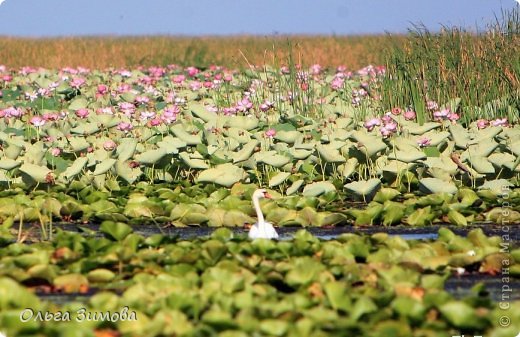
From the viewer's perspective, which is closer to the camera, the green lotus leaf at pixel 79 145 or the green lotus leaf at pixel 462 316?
the green lotus leaf at pixel 462 316

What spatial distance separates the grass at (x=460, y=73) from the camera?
416 inches

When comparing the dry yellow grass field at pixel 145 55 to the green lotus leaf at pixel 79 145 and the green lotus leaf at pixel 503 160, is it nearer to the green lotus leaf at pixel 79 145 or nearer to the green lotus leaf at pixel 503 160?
the green lotus leaf at pixel 79 145

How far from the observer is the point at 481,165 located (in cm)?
773

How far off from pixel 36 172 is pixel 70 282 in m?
2.92

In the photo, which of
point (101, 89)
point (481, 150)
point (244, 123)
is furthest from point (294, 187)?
point (101, 89)

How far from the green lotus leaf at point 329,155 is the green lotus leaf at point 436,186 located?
703mm

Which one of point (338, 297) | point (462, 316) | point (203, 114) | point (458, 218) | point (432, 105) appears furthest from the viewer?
point (432, 105)

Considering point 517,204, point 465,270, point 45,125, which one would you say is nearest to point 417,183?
point 517,204

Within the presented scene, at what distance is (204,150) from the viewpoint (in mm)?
8422

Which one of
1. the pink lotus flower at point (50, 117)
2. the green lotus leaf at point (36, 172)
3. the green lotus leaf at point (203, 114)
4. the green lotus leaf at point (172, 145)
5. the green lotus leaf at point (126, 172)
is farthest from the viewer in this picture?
the green lotus leaf at point (203, 114)

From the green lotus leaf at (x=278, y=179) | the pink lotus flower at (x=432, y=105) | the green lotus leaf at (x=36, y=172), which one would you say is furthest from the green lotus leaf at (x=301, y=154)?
the pink lotus flower at (x=432, y=105)

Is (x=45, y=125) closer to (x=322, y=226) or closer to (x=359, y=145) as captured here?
(x=359, y=145)

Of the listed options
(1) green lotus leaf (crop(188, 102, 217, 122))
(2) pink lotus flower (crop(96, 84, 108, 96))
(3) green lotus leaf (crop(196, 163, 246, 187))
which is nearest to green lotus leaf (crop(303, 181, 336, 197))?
(3) green lotus leaf (crop(196, 163, 246, 187))

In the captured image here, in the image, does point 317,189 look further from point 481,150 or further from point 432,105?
point 432,105
